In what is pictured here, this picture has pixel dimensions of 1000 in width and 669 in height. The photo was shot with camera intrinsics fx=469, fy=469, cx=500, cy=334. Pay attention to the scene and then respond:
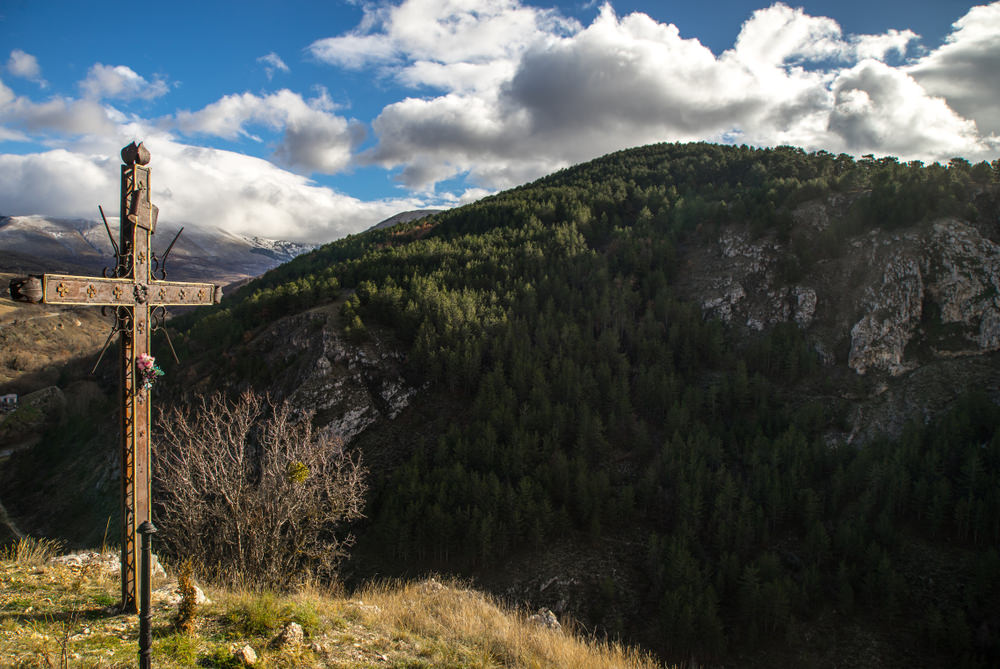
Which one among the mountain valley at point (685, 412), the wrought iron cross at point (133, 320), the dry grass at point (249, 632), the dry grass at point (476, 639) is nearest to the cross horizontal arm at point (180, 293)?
the wrought iron cross at point (133, 320)

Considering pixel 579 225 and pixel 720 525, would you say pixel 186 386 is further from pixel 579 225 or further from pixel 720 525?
pixel 579 225

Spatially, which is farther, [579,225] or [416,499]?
[579,225]

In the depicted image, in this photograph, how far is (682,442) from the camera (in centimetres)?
3144

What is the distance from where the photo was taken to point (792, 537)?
27.9 m

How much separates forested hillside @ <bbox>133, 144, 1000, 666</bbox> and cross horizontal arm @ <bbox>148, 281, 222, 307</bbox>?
69.7 feet

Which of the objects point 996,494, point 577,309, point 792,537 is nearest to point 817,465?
point 792,537

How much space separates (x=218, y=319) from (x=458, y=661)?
166 ft

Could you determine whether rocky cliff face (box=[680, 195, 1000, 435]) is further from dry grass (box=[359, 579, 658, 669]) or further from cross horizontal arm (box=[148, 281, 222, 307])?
cross horizontal arm (box=[148, 281, 222, 307])

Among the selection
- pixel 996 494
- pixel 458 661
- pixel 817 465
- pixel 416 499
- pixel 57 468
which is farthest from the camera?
pixel 57 468

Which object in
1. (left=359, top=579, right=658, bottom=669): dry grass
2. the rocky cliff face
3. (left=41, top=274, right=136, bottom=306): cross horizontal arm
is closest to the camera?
(left=41, top=274, right=136, bottom=306): cross horizontal arm

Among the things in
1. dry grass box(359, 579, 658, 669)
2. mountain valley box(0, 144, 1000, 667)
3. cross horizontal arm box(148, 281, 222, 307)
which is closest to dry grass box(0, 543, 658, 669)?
dry grass box(359, 579, 658, 669)

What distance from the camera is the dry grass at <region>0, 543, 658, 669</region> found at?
20.4 feet

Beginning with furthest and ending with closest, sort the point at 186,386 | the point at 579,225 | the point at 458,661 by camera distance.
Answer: the point at 579,225 < the point at 186,386 < the point at 458,661

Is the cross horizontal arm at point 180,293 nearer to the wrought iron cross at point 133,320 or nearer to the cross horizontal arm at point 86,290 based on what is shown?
the wrought iron cross at point 133,320
